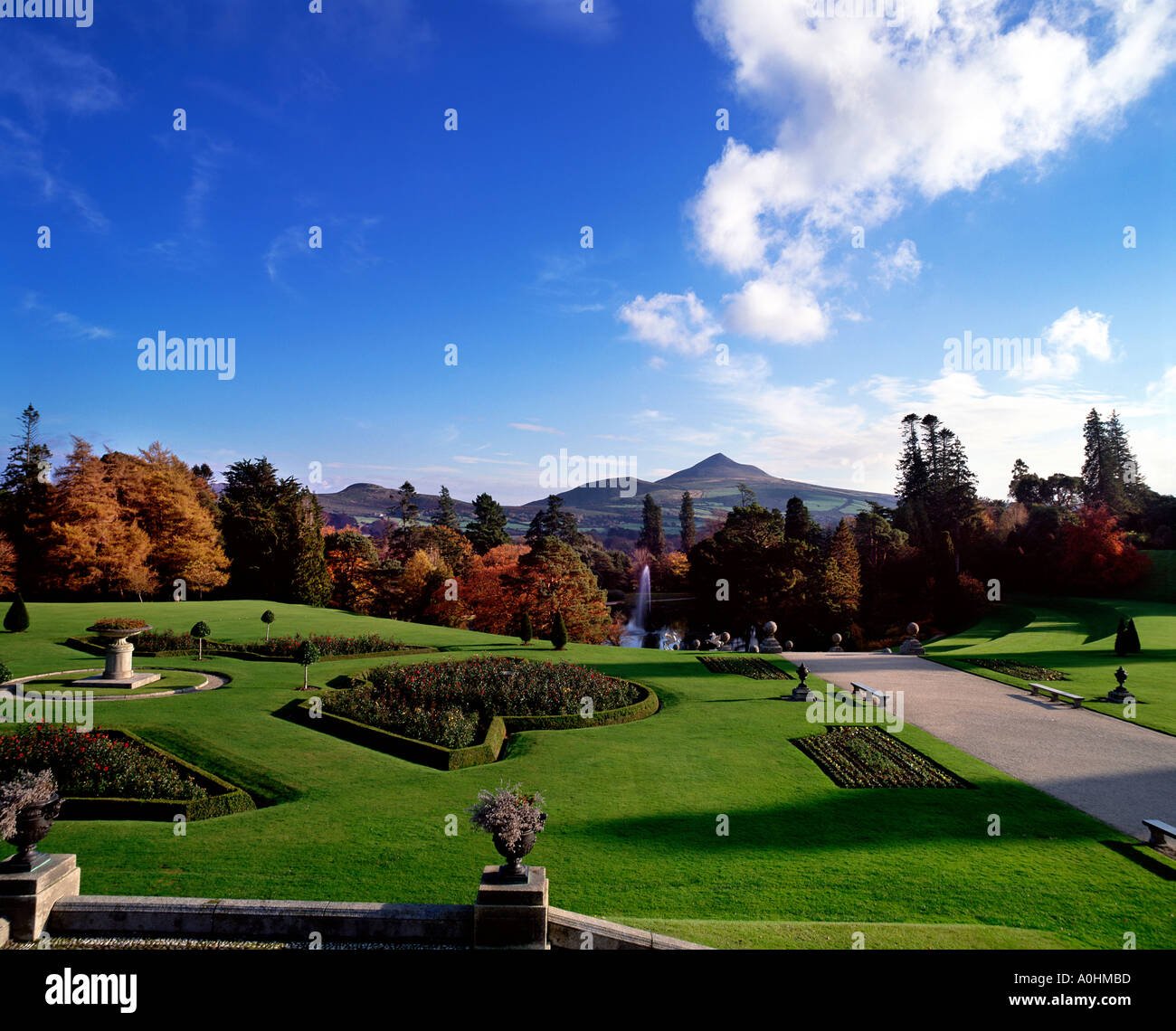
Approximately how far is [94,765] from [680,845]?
34.9 ft

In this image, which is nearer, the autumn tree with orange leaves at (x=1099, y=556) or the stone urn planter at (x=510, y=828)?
the stone urn planter at (x=510, y=828)

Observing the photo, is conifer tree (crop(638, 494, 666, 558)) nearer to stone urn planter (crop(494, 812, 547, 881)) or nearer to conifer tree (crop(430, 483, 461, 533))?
conifer tree (crop(430, 483, 461, 533))

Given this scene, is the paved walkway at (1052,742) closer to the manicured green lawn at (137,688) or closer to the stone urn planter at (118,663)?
the manicured green lawn at (137,688)

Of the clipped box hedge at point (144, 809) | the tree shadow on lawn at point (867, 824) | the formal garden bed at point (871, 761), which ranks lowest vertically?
the formal garden bed at point (871, 761)

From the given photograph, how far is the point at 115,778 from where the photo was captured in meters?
11.5

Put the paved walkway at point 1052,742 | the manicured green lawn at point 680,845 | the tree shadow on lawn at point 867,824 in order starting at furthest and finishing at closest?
the paved walkway at point 1052,742 → the tree shadow on lawn at point 867,824 → the manicured green lawn at point 680,845

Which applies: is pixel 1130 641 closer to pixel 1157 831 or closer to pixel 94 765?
pixel 1157 831

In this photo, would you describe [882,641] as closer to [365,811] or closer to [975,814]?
[975,814]

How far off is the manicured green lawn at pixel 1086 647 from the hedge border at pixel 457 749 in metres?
13.8

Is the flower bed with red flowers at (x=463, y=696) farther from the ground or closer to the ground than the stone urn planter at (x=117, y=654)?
closer to the ground

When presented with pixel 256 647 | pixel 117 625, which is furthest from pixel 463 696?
pixel 256 647

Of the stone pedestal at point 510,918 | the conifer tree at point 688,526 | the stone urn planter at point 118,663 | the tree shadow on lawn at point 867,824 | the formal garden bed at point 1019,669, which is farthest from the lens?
the conifer tree at point 688,526

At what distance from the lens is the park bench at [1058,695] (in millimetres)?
18875

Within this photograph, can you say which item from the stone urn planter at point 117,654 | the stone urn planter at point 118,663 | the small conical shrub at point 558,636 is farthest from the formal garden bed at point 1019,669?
the stone urn planter at point 117,654
